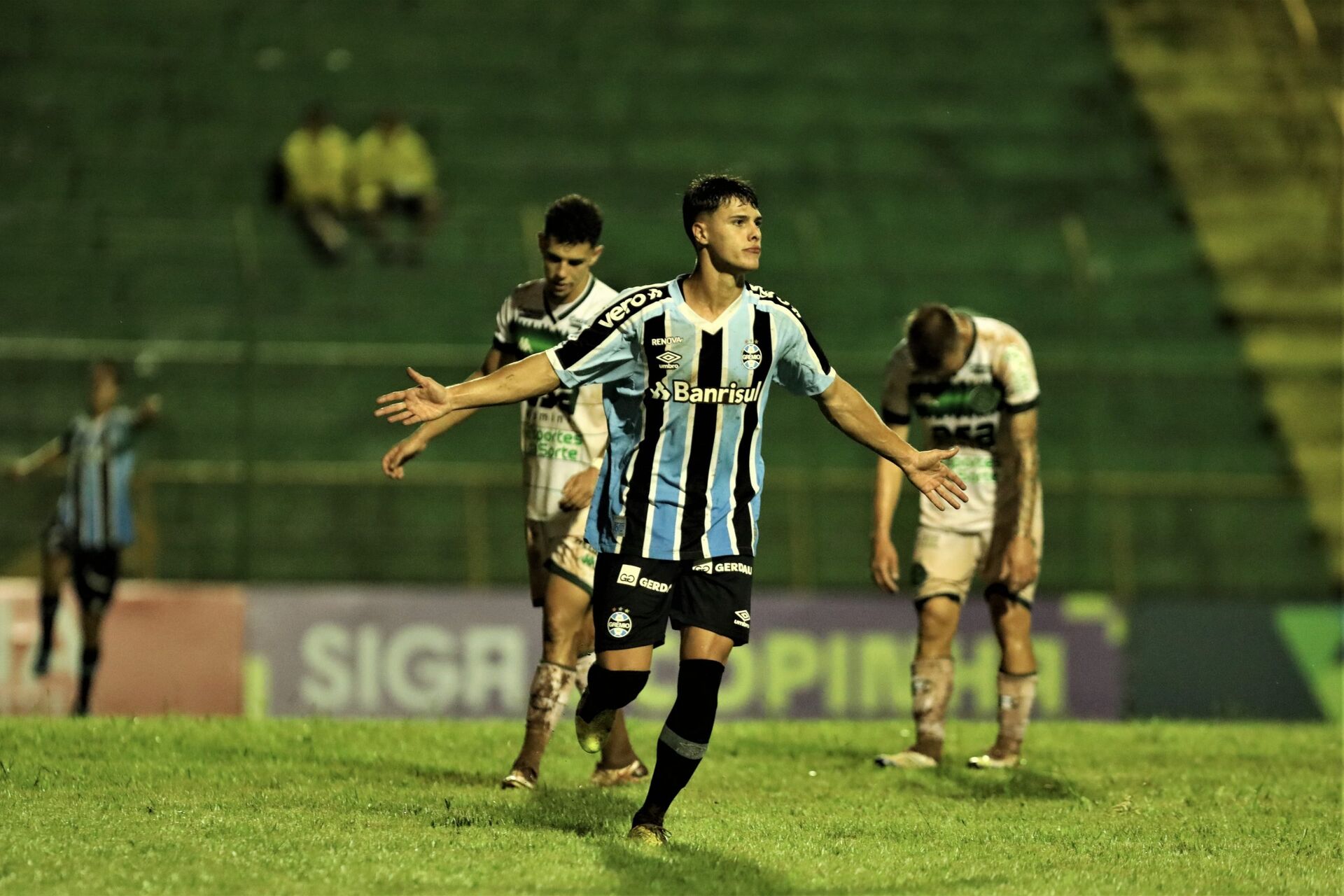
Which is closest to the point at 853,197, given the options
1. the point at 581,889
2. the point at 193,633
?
the point at 193,633

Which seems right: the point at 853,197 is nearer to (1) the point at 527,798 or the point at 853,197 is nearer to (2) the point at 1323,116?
(2) the point at 1323,116

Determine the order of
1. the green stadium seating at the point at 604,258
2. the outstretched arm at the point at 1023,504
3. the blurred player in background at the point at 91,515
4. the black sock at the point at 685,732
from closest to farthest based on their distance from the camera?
the black sock at the point at 685,732 < the outstretched arm at the point at 1023,504 < the blurred player in background at the point at 91,515 < the green stadium seating at the point at 604,258

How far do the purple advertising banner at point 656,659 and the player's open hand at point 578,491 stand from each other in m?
5.30

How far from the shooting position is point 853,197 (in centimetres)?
2191

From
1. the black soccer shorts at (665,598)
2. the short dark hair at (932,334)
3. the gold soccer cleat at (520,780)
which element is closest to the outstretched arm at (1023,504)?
the short dark hair at (932,334)

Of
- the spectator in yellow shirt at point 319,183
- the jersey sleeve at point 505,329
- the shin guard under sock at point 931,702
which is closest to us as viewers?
the jersey sleeve at point 505,329

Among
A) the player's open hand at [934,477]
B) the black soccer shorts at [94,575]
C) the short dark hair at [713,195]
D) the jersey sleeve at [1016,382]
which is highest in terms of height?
the short dark hair at [713,195]

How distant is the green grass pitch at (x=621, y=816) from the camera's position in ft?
20.1

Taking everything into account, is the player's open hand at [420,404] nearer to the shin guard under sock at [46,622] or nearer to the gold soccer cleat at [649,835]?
the gold soccer cleat at [649,835]

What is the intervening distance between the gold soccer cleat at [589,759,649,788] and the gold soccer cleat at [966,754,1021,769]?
167 cm

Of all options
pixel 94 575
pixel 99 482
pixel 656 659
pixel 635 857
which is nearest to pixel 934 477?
pixel 635 857

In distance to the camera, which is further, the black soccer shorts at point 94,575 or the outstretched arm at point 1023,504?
the black soccer shorts at point 94,575

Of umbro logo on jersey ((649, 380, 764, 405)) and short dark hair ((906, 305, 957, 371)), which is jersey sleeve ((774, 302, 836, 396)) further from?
short dark hair ((906, 305, 957, 371))

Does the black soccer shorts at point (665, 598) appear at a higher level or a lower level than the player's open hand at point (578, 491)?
lower
